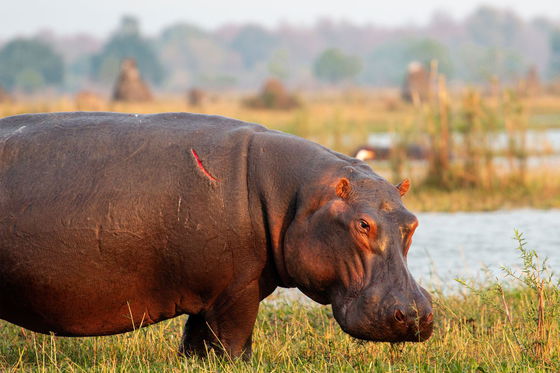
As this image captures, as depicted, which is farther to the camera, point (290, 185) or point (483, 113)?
point (483, 113)

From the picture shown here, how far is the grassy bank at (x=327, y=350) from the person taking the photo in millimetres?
3883

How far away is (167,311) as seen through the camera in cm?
378

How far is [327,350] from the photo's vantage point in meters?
4.30

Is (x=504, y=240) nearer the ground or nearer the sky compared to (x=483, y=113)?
nearer the ground

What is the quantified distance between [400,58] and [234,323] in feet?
425

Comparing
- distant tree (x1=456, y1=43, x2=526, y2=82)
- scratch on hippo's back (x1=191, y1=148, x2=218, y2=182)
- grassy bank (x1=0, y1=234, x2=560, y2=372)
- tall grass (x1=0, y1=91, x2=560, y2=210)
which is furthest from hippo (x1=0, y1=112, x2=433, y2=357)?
distant tree (x1=456, y1=43, x2=526, y2=82)

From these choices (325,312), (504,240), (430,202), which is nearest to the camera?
(325,312)

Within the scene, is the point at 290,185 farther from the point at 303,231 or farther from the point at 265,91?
the point at 265,91

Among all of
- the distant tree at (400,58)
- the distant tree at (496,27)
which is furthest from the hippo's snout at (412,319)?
the distant tree at (496,27)

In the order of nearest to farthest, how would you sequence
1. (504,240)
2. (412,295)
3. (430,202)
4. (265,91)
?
(412,295), (504,240), (430,202), (265,91)

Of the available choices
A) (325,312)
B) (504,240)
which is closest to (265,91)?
(504,240)

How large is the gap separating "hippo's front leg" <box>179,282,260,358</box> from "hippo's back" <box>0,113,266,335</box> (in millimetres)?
65

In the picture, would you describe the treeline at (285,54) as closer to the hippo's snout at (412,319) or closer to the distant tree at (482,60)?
the distant tree at (482,60)

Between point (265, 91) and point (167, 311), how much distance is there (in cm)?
3227
